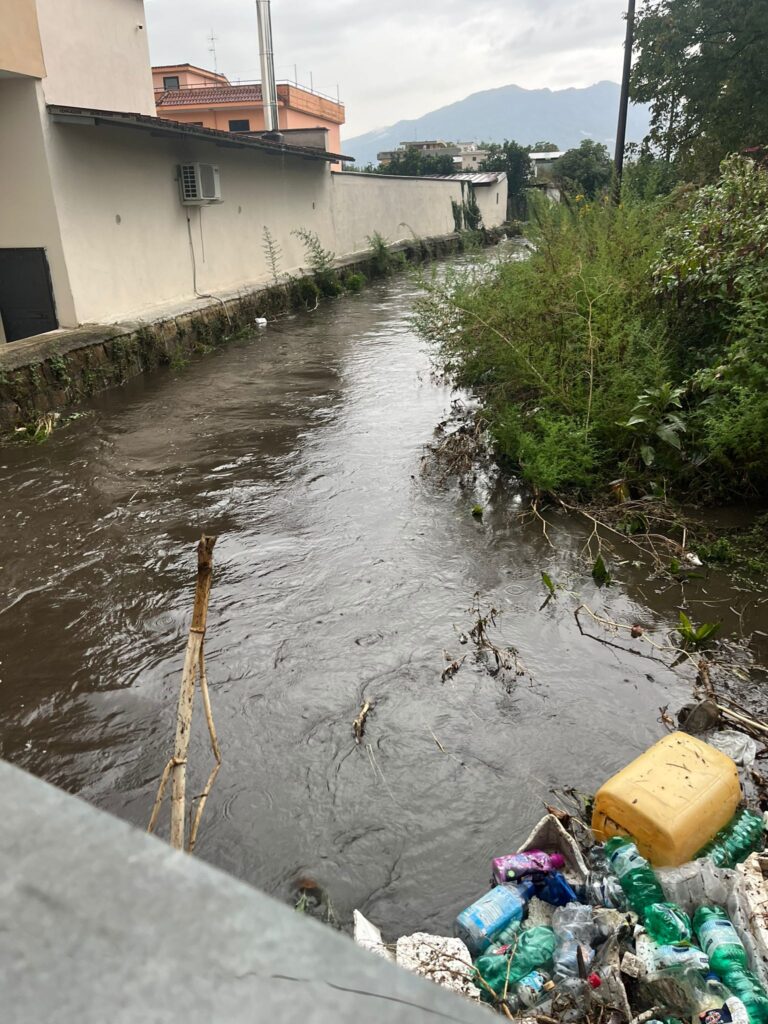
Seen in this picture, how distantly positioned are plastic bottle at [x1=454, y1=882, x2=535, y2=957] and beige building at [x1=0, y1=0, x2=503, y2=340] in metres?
9.44

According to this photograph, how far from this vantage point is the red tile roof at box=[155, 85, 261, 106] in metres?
A: 35.6

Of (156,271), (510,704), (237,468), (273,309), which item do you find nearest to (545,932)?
(510,704)

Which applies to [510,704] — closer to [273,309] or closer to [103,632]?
[103,632]

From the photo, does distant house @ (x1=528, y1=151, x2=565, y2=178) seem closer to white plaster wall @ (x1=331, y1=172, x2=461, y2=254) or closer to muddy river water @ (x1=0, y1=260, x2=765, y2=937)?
white plaster wall @ (x1=331, y1=172, x2=461, y2=254)

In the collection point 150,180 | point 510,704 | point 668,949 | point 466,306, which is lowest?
point 510,704

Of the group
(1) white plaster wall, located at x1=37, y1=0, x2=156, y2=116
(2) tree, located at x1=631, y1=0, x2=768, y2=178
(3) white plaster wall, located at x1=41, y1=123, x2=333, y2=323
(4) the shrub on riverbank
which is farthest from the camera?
(2) tree, located at x1=631, y1=0, x2=768, y2=178

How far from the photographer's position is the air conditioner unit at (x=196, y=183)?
12688 millimetres

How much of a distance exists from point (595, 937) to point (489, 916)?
358 mm

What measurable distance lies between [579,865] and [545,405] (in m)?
4.34

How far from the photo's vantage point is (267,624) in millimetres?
4742

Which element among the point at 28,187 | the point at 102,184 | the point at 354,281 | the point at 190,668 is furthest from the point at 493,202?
the point at 190,668

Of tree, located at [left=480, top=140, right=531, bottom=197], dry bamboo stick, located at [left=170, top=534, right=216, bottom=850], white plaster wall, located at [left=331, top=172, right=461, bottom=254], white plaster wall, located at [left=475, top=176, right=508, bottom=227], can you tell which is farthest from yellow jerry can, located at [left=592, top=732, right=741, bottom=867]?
tree, located at [left=480, top=140, right=531, bottom=197]

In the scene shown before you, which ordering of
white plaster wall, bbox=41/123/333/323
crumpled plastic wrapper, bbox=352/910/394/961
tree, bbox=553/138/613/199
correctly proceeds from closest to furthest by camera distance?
crumpled plastic wrapper, bbox=352/910/394/961 → white plaster wall, bbox=41/123/333/323 → tree, bbox=553/138/613/199

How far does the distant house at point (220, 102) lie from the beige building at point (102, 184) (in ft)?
70.5
